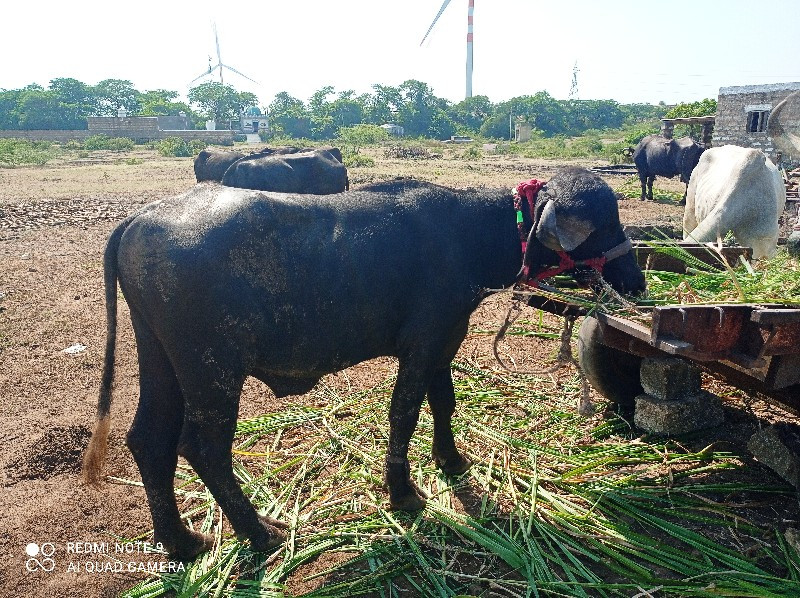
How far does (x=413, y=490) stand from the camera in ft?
11.7

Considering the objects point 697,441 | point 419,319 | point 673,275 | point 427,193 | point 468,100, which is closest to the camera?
point 419,319

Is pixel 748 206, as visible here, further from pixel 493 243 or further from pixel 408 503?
pixel 408 503

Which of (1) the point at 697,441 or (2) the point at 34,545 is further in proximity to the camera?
(1) the point at 697,441

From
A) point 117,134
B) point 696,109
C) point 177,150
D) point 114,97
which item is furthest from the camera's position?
point 114,97

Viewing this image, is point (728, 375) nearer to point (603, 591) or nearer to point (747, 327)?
point (747, 327)

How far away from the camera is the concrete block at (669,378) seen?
374cm

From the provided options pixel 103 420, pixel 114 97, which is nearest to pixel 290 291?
pixel 103 420

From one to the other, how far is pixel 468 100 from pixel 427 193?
80388 mm

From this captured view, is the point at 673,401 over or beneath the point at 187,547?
over

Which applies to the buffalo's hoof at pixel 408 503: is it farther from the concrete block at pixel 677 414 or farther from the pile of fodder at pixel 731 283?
the pile of fodder at pixel 731 283

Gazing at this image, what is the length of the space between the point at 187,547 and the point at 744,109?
21282 mm

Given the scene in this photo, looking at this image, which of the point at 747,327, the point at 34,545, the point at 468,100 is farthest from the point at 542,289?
the point at 468,100

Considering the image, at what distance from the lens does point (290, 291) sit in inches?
122

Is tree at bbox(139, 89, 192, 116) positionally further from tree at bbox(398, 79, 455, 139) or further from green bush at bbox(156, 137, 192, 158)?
green bush at bbox(156, 137, 192, 158)
